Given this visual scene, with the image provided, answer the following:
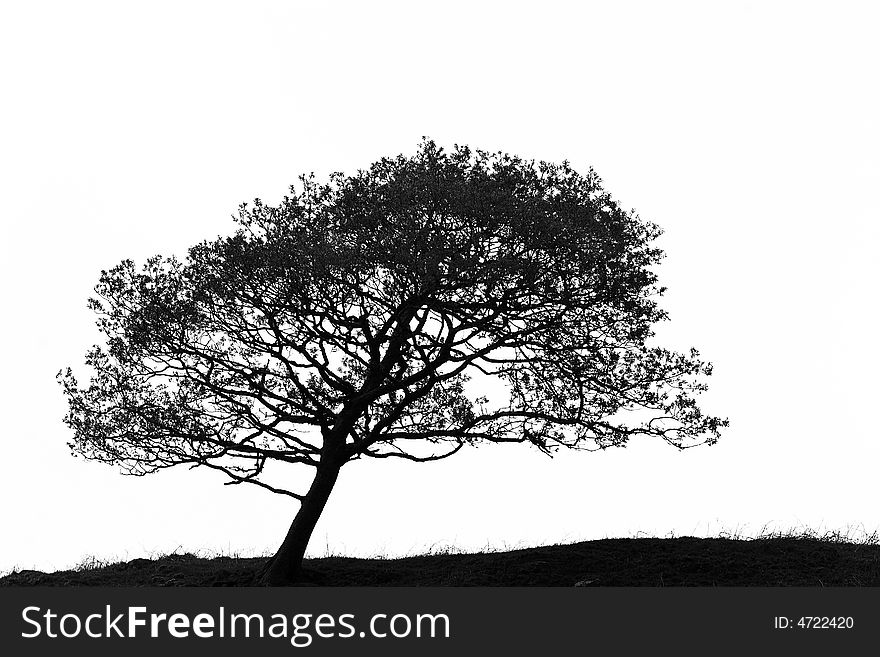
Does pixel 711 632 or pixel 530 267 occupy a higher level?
pixel 530 267

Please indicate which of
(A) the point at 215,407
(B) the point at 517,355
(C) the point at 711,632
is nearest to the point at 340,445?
(A) the point at 215,407

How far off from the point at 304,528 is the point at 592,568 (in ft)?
19.8

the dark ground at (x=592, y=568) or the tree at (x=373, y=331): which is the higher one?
the tree at (x=373, y=331)

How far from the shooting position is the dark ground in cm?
1780

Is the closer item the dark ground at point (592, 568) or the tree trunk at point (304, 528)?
the dark ground at point (592, 568)

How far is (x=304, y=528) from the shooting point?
18.8m

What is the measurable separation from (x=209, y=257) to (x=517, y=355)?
6.70 meters

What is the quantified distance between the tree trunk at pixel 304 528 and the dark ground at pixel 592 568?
1.77ft

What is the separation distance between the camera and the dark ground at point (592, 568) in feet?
58.4

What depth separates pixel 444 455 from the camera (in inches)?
724

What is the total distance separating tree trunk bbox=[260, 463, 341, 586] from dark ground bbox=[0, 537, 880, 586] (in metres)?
0.54

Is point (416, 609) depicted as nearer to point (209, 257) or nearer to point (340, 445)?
point (340, 445)

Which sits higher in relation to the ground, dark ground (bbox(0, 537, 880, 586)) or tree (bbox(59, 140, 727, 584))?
tree (bbox(59, 140, 727, 584))

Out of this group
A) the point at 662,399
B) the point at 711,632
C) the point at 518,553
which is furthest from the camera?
the point at 518,553
